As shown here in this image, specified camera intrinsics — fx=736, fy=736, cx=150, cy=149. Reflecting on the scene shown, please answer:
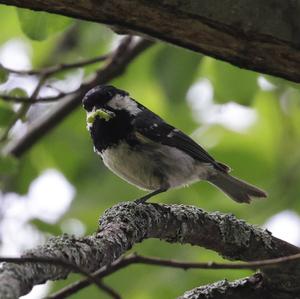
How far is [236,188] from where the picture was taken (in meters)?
4.13

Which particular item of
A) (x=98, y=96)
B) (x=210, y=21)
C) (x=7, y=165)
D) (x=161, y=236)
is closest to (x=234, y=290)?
(x=161, y=236)

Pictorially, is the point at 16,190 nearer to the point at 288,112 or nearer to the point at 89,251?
the point at 288,112

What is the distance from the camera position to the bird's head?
380 cm

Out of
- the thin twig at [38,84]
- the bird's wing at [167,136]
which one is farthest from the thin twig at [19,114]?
the bird's wing at [167,136]

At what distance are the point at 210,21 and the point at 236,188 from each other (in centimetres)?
198

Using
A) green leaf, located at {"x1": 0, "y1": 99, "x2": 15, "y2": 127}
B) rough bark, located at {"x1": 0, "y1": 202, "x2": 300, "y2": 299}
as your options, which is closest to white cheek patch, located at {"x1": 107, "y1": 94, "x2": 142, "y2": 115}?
green leaf, located at {"x1": 0, "y1": 99, "x2": 15, "y2": 127}

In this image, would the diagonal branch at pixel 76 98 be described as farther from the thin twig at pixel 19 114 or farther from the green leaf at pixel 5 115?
the green leaf at pixel 5 115

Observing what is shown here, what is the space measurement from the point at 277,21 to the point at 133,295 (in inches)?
74.3

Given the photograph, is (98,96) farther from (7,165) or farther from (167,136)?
(7,165)

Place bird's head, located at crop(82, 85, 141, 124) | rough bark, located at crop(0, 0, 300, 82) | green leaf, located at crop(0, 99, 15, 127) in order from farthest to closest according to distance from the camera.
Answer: bird's head, located at crop(82, 85, 141, 124), green leaf, located at crop(0, 99, 15, 127), rough bark, located at crop(0, 0, 300, 82)

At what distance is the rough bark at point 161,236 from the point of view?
1.87 m

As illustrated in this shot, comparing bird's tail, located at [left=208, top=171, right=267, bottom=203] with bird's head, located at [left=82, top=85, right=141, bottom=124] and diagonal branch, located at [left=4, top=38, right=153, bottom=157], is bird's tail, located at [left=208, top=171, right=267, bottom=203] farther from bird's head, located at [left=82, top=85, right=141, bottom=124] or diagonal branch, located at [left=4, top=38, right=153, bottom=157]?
diagonal branch, located at [left=4, top=38, right=153, bottom=157]

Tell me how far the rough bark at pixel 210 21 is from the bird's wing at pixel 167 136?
56.5 inches

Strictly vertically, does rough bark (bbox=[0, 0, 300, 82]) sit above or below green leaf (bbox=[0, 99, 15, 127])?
above
